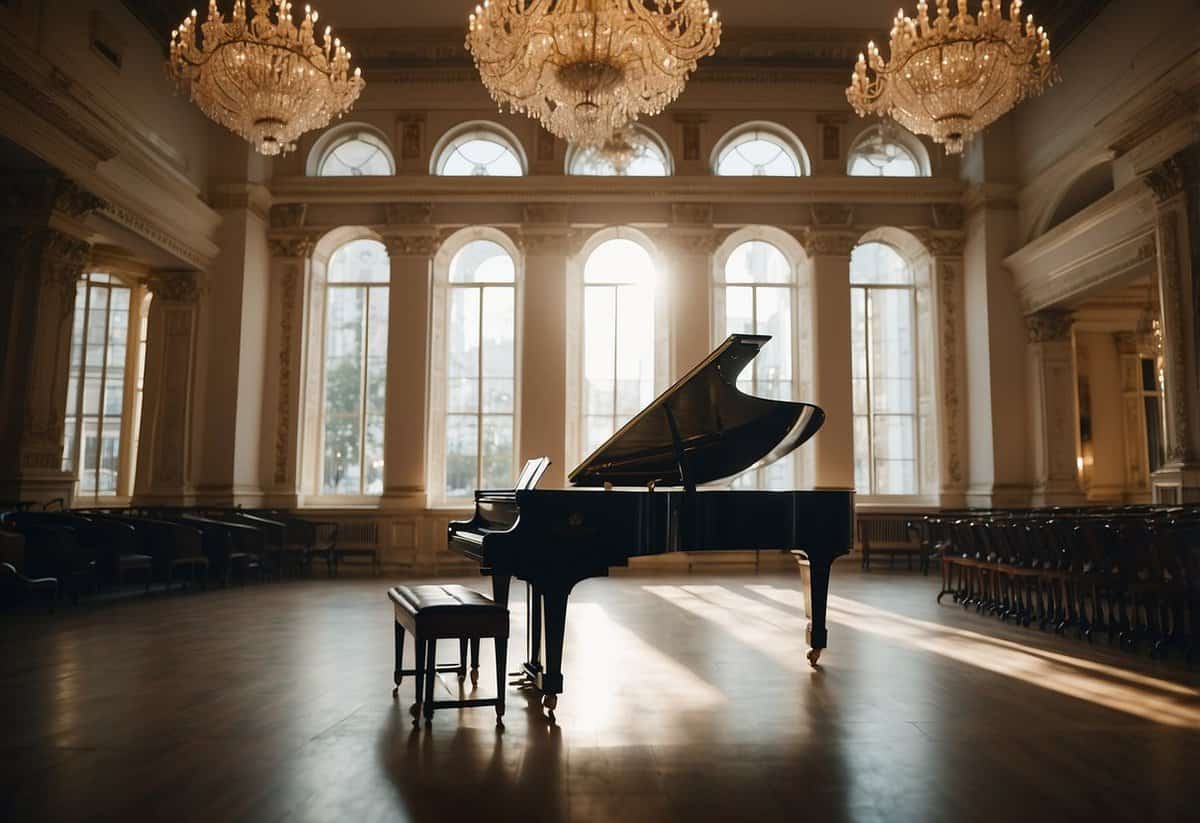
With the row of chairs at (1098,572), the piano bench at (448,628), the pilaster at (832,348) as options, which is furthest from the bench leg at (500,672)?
the pilaster at (832,348)

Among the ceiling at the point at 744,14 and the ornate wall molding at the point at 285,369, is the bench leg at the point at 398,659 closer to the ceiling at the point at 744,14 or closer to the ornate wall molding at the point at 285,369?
the ornate wall molding at the point at 285,369

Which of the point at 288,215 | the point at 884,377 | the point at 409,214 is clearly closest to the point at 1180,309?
the point at 884,377

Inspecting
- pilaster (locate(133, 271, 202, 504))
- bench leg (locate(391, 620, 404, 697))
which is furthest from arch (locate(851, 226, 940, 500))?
bench leg (locate(391, 620, 404, 697))

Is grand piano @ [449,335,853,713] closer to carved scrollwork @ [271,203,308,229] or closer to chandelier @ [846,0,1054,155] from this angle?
chandelier @ [846,0,1054,155]

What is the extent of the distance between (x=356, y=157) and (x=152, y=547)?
6375 millimetres

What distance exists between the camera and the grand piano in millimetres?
3795

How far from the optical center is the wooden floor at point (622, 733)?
100 inches

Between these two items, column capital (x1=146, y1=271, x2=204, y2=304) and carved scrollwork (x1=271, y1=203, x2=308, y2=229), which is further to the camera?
carved scrollwork (x1=271, y1=203, x2=308, y2=229)

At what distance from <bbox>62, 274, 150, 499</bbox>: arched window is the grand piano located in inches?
362

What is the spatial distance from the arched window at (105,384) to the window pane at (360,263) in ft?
8.91

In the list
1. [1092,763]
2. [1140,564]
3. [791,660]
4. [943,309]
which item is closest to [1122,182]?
[943,309]

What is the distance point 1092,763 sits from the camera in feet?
9.71

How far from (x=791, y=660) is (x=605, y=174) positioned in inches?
341

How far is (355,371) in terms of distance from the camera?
482 inches
